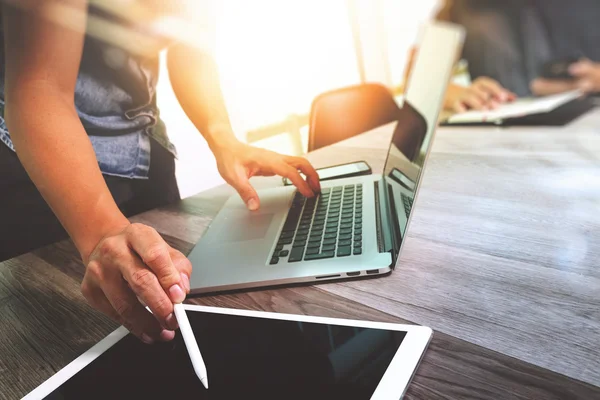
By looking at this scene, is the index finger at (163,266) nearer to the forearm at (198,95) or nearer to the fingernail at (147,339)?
the fingernail at (147,339)

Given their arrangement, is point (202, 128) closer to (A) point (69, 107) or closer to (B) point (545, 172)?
(A) point (69, 107)

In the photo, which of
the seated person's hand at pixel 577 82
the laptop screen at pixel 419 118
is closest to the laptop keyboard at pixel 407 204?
the laptop screen at pixel 419 118

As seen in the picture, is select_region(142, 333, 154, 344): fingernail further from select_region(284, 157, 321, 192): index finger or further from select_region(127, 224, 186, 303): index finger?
select_region(284, 157, 321, 192): index finger

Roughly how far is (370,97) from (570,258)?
87cm

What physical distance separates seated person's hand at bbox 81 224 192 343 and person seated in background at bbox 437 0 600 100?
73.9 inches

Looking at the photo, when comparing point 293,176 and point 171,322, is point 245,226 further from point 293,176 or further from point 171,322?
point 171,322

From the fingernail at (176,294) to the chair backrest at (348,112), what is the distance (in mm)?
528

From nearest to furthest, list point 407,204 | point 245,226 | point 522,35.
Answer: point 407,204
point 245,226
point 522,35

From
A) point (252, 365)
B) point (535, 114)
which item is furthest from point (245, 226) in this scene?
point (535, 114)

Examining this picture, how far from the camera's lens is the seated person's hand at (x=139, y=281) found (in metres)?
0.42

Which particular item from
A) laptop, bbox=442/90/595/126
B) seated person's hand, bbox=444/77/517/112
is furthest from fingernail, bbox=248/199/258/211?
seated person's hand, bbox=444/77/517/112

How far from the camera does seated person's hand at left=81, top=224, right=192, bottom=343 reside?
42cm

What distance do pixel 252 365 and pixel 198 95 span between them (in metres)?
0.58

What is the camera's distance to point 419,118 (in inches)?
27.6
